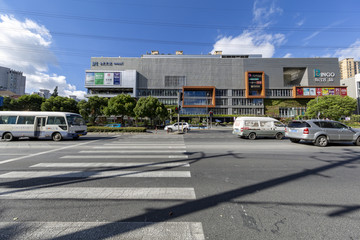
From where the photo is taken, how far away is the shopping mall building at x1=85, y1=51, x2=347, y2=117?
188 feet

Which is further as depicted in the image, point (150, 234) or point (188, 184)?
point (188, 184)

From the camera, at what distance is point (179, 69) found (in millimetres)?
61156

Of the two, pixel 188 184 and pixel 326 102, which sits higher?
pixel 326 102

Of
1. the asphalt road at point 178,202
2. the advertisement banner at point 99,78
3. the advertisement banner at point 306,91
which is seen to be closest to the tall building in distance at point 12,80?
the advertisement banner at point 99,78

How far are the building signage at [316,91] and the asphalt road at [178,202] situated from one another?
66015 millimetres

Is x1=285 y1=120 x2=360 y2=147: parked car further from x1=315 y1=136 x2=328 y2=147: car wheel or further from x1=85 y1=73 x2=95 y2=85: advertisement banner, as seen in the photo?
x1=85 y1=73 x2=95 y2=85: advertisement banner

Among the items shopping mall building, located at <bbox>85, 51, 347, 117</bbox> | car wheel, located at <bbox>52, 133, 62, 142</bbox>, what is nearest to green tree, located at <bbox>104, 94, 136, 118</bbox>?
car wheel, located at <bbox>52, 133, 62, 142</bbox>

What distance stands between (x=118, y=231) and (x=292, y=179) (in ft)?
14.6

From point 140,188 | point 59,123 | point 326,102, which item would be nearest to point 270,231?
point 140,188

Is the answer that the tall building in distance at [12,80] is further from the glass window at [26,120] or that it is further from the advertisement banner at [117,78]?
the glass window at [26,120]

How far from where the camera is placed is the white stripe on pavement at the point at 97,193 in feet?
9.84

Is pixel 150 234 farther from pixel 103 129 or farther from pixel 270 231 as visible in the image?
pixel 103 129

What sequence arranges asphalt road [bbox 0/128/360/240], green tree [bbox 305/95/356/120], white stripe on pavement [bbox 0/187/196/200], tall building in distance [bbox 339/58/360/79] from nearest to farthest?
asphalt road [bbox 0/128/360/240], white stripe on pavement [bbox 0/187/196/200], green tree [bbox 305/95/356/120], tall building in distance [bbox 339/58/360/79]

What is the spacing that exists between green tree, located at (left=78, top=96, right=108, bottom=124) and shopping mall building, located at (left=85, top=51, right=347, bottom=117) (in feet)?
76.2
